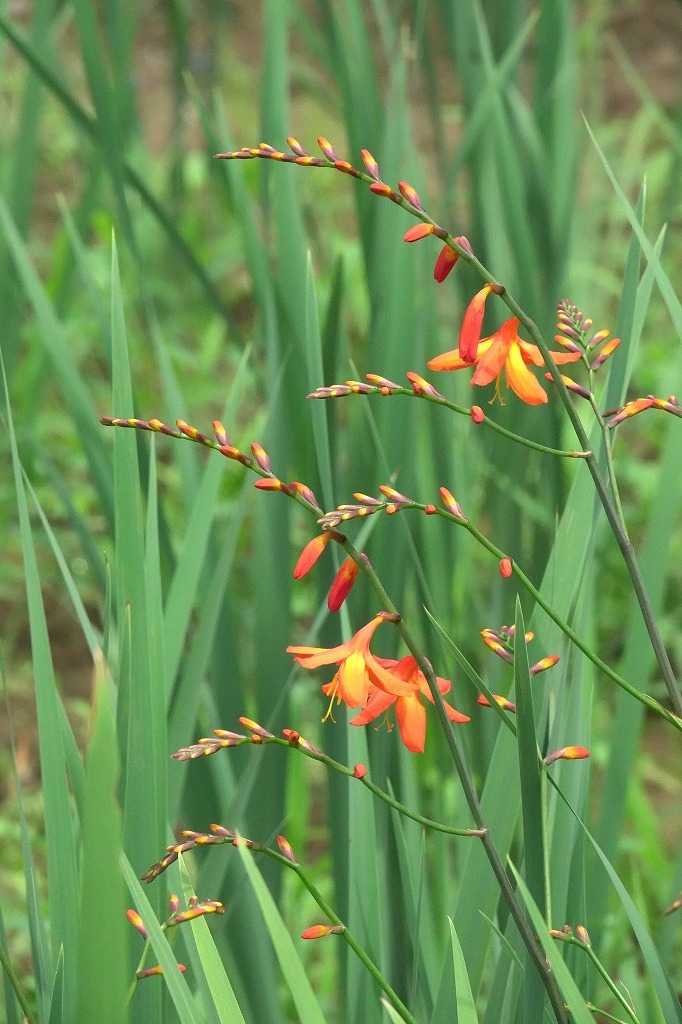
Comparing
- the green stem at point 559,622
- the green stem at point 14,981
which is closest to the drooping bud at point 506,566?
the green stem at point 559,622

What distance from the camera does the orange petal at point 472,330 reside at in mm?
471

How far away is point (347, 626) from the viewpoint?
63 cm

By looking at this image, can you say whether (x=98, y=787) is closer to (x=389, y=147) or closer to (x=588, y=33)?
(x=389, y=147)

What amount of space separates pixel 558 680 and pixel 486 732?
0.26 metres

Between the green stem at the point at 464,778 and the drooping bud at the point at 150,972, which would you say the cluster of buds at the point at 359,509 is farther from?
the drooping bud at the point at 150,972

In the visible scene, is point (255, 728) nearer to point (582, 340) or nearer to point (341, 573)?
point (341, 573)

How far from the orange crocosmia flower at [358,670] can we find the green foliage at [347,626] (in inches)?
1.1

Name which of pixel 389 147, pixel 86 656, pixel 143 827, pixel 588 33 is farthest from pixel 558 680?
pixel 588 33

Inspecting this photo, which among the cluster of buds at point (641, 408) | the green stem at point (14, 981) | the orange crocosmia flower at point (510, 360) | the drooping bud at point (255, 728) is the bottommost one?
the green stem at point (14, 981)

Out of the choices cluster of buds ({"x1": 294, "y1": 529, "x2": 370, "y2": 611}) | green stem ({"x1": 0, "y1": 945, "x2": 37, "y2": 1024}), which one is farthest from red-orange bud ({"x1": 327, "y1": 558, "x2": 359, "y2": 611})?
green stem ({"x1": 0, "y1": 945, "x2": 37, "y2": 1024})

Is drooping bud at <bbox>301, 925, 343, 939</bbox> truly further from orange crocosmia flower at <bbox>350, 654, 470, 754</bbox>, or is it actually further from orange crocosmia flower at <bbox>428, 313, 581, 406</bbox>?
orange crocosmia flower at <bbox>428, 313, 581, 406</bbox>

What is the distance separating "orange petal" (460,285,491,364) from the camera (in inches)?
18.6

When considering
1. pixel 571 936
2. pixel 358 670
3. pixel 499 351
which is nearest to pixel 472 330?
pixel 499 351

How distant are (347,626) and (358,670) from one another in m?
0.16
